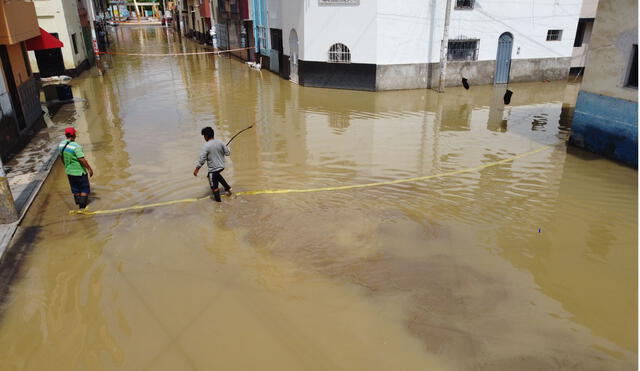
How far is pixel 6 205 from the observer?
7.56 metres

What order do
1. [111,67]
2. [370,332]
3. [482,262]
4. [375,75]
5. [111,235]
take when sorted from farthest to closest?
[111,67]
[375,75]
[111,235]
[482,262]
[370,332]

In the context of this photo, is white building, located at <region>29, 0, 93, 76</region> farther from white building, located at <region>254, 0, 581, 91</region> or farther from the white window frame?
the white window frame

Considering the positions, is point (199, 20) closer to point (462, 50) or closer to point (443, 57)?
point (462, 50)

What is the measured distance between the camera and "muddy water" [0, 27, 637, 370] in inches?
195

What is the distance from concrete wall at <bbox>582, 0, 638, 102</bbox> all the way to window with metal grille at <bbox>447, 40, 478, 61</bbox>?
9.65m

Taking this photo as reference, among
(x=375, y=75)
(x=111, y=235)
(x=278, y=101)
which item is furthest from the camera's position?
(x=375, y=75)

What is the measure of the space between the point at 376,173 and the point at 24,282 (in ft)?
23.1

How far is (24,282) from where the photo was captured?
6125mm

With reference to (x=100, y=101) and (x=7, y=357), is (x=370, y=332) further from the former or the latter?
(x=100, y=101)

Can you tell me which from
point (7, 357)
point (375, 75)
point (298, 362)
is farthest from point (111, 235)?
point (375, 75)

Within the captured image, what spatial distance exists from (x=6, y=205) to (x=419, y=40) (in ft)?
57.1

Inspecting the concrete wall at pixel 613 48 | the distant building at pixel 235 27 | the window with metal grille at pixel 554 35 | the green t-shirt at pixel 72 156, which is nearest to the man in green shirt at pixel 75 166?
the green t-shirt at pixel 72 156

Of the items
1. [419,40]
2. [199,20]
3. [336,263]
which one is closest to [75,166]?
[336,263]

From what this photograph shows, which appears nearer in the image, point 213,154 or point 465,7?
A: point 213,154
